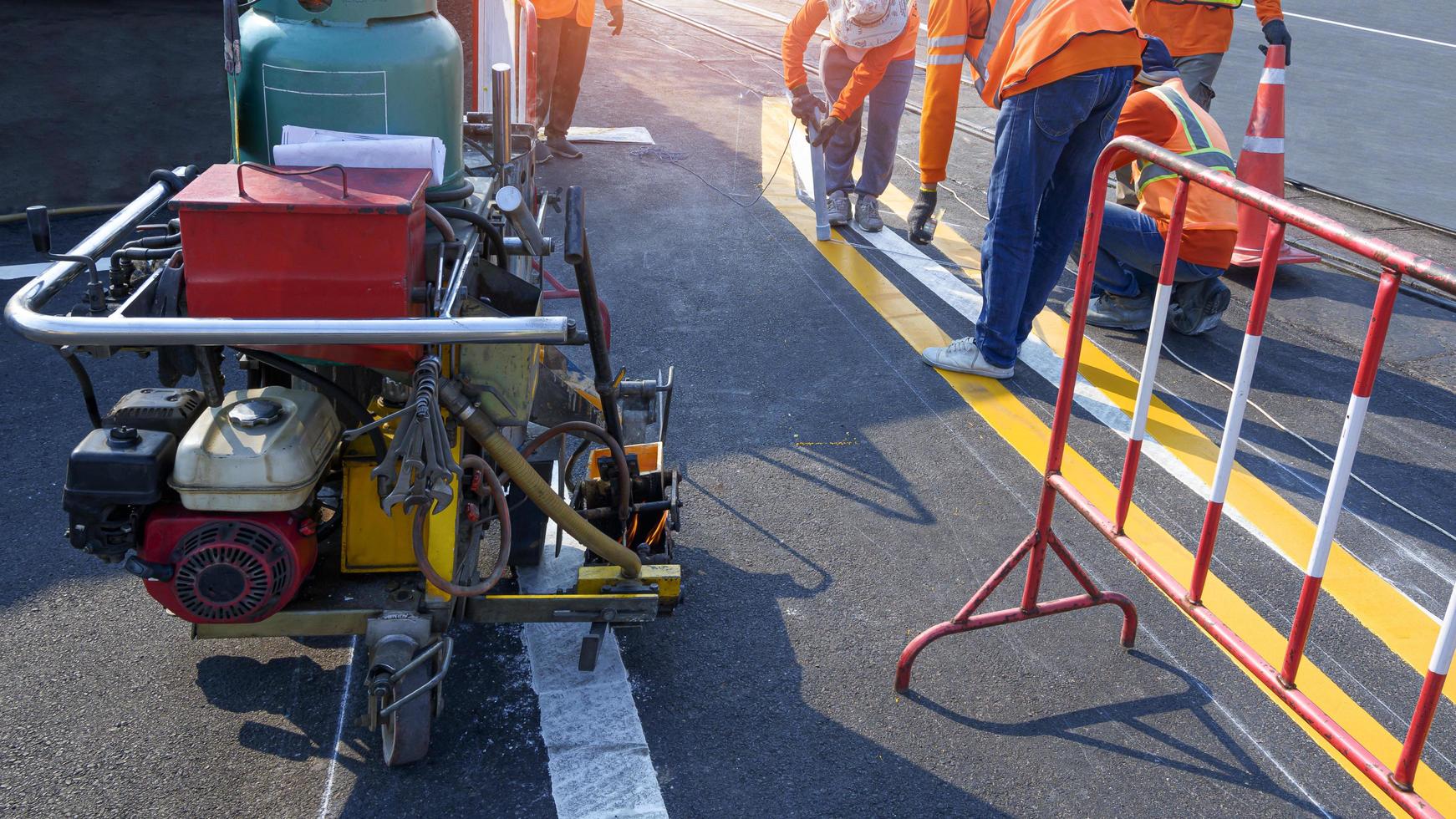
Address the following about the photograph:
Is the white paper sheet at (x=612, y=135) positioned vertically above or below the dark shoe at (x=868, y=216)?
above

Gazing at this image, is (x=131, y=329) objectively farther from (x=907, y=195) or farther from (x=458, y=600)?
(x=907, y=195)

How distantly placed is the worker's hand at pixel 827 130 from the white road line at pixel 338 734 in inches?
164

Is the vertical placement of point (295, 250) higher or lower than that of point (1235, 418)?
higher

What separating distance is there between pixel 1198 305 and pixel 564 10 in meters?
4.40

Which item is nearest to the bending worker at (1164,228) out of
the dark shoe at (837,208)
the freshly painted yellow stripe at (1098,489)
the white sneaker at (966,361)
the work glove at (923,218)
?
the white sneaker at (966,361)

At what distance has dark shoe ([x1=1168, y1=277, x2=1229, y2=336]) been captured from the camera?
198 inches

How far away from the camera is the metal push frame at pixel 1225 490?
191cm

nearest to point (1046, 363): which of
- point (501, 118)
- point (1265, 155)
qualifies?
point (1265, 155)

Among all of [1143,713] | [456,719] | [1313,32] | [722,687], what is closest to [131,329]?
[456,719]

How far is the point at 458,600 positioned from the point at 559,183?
4458 mm

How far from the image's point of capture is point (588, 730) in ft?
8.84

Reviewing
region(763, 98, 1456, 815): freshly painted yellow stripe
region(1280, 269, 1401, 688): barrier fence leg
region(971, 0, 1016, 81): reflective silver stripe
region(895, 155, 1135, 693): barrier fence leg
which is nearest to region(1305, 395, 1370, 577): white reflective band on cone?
region(1280, 269, 1401, 688): barrier fence leg

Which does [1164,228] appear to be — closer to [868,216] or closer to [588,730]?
[868,216]

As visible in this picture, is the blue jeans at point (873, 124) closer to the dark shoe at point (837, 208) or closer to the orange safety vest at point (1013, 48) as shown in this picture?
the dark shoe at point (837, 208)
